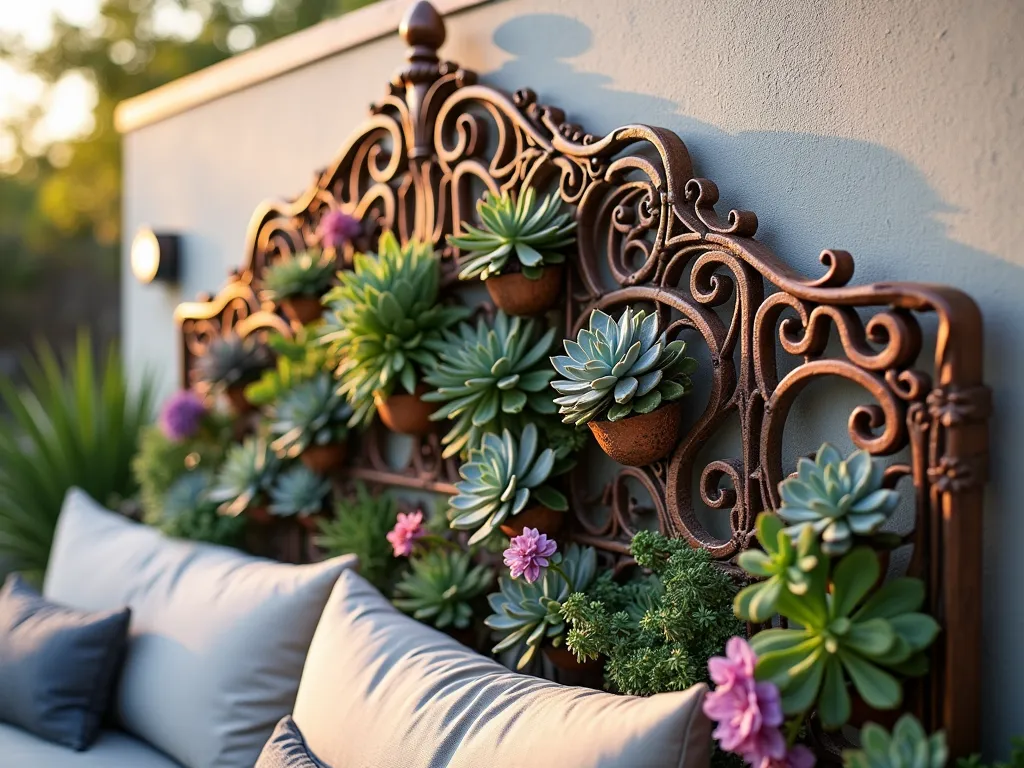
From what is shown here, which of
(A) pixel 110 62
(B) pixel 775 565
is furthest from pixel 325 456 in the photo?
(A) pixel 110 62

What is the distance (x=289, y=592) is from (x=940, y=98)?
1.47 m

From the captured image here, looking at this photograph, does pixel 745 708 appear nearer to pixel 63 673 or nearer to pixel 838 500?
pixel 838 500

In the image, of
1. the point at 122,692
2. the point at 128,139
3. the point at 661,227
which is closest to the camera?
the point at 661,227

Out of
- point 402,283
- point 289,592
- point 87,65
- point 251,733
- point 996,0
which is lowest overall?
point 251,733

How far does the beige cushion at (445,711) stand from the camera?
126cm

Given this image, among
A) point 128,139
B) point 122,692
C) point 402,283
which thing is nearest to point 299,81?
point 402,283

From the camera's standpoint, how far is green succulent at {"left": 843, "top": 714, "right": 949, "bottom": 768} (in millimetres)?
1105

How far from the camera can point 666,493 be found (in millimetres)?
1663

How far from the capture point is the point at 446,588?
6.43 feet

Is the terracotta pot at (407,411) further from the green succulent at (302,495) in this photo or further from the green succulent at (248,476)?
the green succulent at (248,476)

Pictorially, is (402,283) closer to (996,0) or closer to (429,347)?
(429,347)

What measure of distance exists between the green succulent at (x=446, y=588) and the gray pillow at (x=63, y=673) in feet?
2.20

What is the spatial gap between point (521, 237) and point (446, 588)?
713 millimetres

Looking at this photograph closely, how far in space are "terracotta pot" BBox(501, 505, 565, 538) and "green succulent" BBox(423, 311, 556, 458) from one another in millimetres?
161
